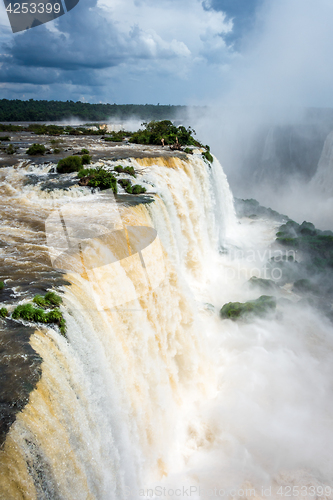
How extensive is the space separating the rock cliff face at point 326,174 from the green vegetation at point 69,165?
34.3 meters

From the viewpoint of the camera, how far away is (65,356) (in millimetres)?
5164

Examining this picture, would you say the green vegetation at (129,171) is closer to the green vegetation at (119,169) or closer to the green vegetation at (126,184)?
the green vegetation at (119,169)

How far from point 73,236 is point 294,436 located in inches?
348

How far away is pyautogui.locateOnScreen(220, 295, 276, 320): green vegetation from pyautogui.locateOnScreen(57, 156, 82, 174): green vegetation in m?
10.4

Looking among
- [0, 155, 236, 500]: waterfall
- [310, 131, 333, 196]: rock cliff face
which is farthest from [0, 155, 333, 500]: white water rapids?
[310, 131, 333, 196]: rock cliff face

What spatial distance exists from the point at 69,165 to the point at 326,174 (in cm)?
3677

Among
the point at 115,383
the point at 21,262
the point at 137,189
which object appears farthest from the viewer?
the point at 137,189

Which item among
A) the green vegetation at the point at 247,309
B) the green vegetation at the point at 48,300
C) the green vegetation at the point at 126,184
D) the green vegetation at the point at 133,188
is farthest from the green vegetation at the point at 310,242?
the green vegetation at the point at 48,300

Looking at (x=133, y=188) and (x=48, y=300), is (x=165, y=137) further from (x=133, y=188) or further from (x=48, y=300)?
(x=48, y=300)

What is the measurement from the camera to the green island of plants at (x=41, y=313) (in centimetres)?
543

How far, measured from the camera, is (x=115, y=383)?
6.59m

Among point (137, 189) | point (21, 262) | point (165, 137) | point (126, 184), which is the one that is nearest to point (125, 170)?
point (126, 184)

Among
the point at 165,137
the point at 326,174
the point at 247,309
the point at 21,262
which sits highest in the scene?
the point at 165,137

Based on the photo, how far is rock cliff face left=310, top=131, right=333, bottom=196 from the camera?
39.4m
